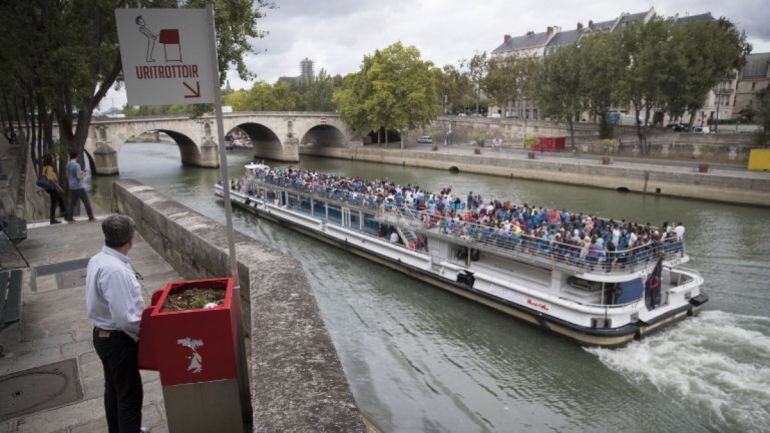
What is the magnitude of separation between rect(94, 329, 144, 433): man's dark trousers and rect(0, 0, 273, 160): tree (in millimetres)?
11065

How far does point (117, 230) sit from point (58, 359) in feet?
10.4

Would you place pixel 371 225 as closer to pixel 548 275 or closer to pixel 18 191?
pixel 548 275

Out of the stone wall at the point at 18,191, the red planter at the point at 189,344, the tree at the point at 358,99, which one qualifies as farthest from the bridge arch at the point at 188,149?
the red planter at the point at 189,344

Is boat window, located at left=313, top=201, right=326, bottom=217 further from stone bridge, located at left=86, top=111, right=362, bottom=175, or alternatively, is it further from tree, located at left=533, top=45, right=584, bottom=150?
tree, located at left=533, top=45, right=584, bottom=150

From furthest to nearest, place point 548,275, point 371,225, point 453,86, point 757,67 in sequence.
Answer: point 453,86
point 757,67
point 371,225
point 548,275

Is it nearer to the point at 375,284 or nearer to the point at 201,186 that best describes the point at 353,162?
the point at 201,186

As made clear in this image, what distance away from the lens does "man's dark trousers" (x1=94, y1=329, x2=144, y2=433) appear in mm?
3508

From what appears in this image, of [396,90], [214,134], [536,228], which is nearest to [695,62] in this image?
[396,90]

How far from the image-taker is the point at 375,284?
18203mm

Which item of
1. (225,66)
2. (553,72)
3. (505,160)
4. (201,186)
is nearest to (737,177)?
(505,160)

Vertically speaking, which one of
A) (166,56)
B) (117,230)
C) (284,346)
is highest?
(166,56)

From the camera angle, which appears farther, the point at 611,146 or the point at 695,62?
the point at 611,146

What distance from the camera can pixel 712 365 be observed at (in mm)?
12188

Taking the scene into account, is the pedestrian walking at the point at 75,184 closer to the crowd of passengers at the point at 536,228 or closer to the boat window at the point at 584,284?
the crowd of passengers at the point at 536,228
